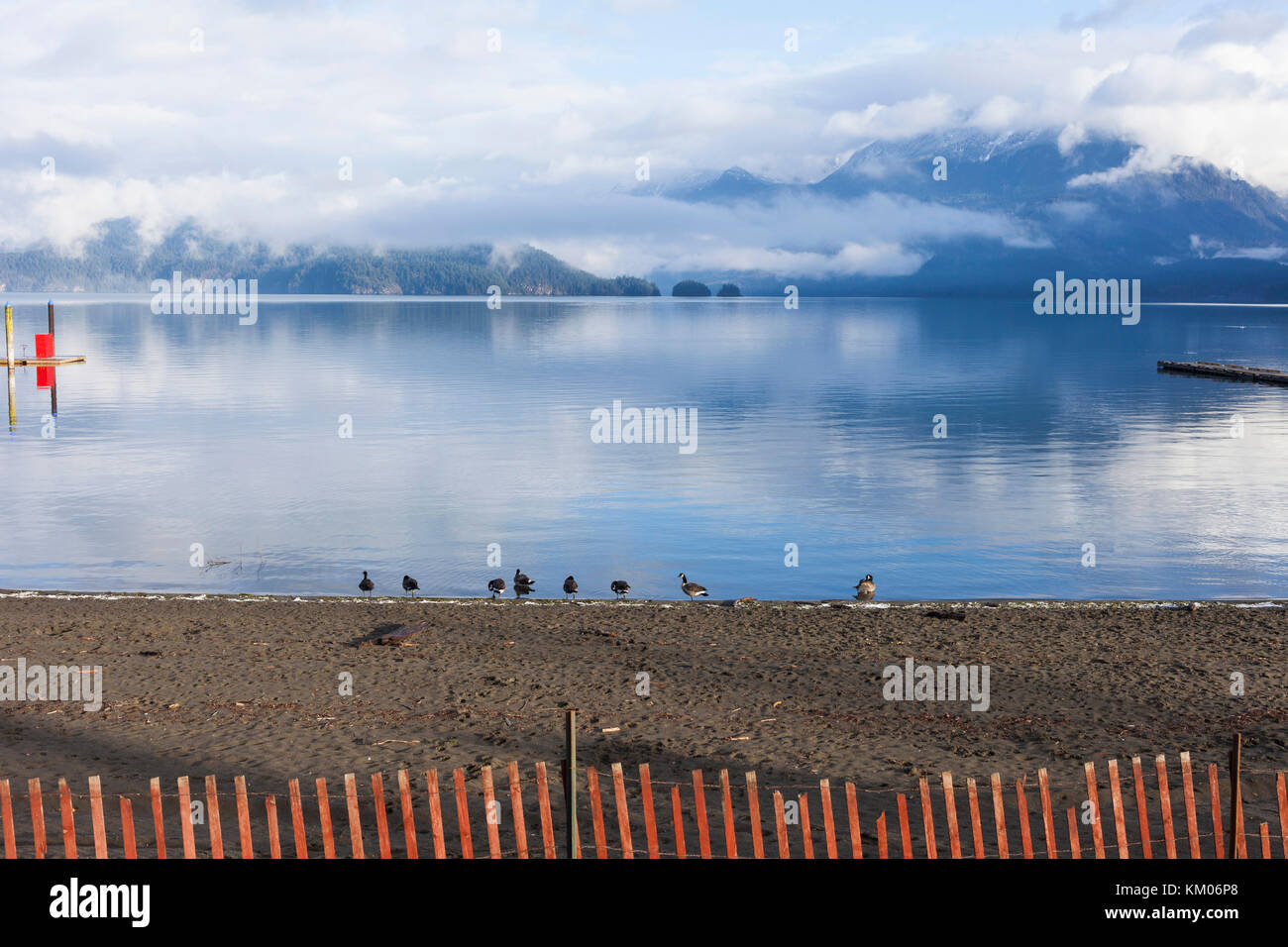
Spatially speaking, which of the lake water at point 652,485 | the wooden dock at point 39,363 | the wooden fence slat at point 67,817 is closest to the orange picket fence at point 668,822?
the wooden fence slat at point 67,817

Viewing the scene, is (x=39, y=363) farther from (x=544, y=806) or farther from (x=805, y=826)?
(x=544, y=806)

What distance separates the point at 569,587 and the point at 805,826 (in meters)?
20.3

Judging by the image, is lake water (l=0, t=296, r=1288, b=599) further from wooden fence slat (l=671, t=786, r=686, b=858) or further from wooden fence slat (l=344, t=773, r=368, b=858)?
wooden fence slat (l=344, t=773, r=368, b=858)

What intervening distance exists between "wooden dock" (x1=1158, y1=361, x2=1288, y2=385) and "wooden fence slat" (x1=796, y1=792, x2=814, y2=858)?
110m

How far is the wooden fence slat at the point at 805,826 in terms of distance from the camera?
12.0m

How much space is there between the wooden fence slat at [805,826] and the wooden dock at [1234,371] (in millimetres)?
110283

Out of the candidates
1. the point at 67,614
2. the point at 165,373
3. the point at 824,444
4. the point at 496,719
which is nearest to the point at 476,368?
the point at 165,373

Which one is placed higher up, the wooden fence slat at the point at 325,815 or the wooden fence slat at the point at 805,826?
the wooden fence slat at the point at 325,815

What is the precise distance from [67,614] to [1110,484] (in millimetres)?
44747

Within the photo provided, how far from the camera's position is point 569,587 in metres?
31.9

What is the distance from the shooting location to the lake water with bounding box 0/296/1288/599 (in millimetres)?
37281

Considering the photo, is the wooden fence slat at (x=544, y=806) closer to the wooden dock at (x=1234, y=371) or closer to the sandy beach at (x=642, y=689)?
the sandy beach at (x=642, y=689)

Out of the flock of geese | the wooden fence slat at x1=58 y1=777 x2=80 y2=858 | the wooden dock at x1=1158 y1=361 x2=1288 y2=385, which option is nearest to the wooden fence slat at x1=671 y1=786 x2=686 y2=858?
the wooden fence slat at x1=58 y1=777 x2=80 y2=858
